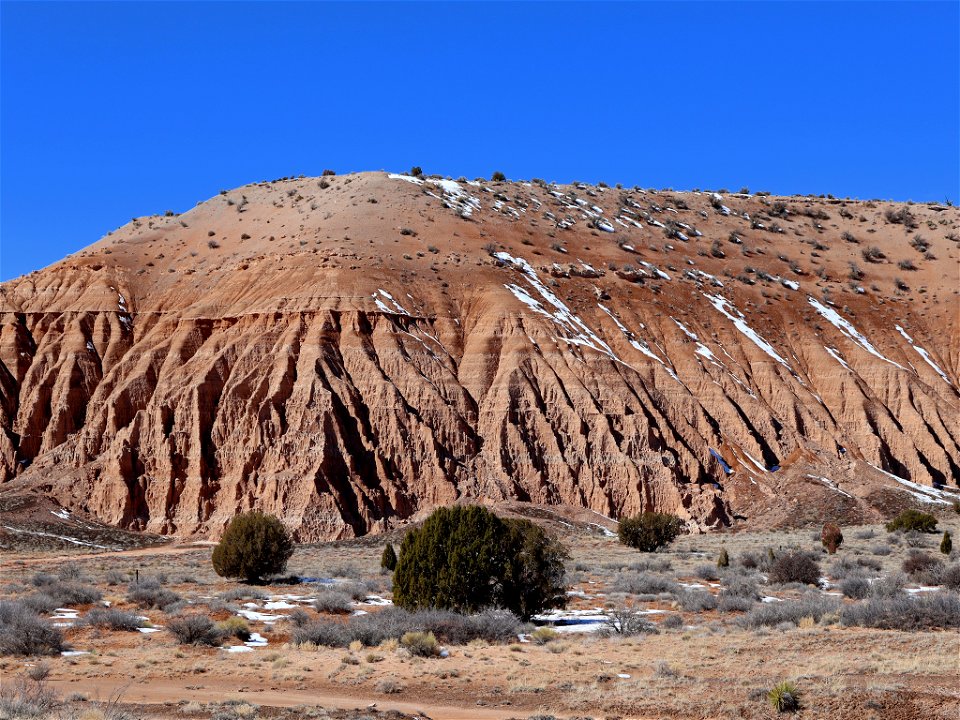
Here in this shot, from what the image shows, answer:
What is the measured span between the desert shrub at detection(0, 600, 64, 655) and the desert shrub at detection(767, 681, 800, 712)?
12459 millimetres

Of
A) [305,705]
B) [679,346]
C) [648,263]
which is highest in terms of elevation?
[648,263]

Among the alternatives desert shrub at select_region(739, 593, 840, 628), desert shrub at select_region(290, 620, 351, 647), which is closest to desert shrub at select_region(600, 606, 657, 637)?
desert shrub at select_region(739, 593, 840, 628)

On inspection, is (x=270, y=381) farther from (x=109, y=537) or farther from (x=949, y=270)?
(x=949, y=270)

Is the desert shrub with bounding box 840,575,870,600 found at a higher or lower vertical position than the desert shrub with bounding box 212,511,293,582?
lower

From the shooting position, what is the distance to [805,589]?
27.9m

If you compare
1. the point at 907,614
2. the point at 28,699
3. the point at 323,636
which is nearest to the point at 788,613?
the point at 907,614

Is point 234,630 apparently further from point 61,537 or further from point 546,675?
point 61,537

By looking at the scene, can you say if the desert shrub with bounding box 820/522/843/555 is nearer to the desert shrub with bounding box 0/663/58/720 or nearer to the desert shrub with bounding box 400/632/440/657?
the desert shrub with bounding box 400/632/440/657

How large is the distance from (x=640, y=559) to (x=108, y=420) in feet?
Answer: 95.2

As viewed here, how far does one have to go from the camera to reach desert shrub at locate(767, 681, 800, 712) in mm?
14062

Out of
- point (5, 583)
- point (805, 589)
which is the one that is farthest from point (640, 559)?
point (5, 583)

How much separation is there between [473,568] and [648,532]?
2079 cm

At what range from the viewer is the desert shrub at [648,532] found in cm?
4253

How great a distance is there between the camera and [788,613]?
22.3 meters
